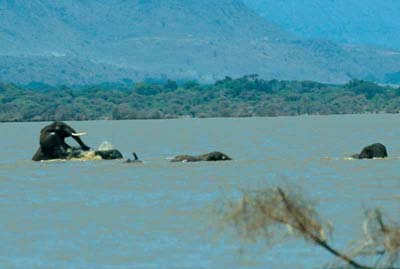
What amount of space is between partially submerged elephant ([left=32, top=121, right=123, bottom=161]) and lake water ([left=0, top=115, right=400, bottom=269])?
1.91 feet

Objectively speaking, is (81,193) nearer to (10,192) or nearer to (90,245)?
(10,192)

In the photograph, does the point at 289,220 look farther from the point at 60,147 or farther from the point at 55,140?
the point at 60,147

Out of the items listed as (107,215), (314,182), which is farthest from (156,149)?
(107,215)

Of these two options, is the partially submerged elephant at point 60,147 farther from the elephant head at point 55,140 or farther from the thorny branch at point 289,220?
the thorny branch at point 289,220

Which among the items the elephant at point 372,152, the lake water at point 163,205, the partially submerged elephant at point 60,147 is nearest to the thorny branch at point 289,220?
the lake water at point 163,205

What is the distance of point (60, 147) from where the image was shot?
192 feet

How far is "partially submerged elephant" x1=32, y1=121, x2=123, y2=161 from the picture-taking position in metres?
57.6

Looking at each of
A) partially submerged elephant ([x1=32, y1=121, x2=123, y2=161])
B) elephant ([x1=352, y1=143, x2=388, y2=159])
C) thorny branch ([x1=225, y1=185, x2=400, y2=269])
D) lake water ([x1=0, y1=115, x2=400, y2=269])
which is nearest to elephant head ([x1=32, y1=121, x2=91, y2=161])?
partially submerged elephant ([x1=32, y1=121, x2=123, y2=161])

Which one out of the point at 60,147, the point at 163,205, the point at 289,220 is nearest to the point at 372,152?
the point at 60,147

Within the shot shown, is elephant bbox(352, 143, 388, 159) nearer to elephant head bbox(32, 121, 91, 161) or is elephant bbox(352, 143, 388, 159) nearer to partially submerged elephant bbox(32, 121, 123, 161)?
partially submerged elephant bbox(32, 121, 123, 161)

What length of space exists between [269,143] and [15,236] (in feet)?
170

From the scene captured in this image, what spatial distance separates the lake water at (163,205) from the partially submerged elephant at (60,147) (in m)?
0.58

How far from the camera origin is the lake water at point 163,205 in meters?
29.0

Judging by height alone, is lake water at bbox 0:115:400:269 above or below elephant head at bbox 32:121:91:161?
below
